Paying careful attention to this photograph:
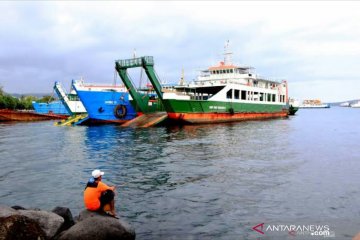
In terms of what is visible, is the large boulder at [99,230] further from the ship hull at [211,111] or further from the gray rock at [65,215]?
the ship hull at [211,111]

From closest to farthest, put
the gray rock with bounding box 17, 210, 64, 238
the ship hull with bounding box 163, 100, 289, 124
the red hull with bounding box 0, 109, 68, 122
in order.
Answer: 1. the gray rock with bounding box 17, 210, 64, 238
2. the ship hull with bounding box 163, 100, 289, 124
3. the red hull with bounding box 0, 109, 68, 122

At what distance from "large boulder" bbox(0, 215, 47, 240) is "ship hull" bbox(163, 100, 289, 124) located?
27795 mm

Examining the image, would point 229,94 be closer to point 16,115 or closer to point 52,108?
point 16,115

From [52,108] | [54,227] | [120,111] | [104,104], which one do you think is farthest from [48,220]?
[52,108]

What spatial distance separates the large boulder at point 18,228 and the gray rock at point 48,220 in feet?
1.46

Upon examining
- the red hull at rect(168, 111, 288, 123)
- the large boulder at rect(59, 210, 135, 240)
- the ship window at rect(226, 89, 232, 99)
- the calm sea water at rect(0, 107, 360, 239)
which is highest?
the ship window at rect(226, 89, 232, 99)

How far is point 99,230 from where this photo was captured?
6.80 m

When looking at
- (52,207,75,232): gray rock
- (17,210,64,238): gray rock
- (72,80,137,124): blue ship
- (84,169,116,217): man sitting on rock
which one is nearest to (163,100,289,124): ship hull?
(72,80,137,124): blue ship

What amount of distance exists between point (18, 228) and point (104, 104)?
34964mm

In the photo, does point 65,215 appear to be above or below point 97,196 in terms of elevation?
below

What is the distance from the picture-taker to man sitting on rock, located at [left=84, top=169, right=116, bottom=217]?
25.9 ft

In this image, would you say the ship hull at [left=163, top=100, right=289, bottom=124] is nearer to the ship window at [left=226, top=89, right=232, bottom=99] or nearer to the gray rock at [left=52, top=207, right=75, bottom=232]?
the ship window at [left=226, top=89, right=232, bottom=99]

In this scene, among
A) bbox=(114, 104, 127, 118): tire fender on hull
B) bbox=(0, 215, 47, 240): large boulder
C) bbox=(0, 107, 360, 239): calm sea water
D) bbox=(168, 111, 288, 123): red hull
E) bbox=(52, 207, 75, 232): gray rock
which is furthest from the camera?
bbox=(114, 104, 127, 118): tire fender on hull

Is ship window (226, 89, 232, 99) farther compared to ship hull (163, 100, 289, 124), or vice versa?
ship window (226, 89, 232, 99)
